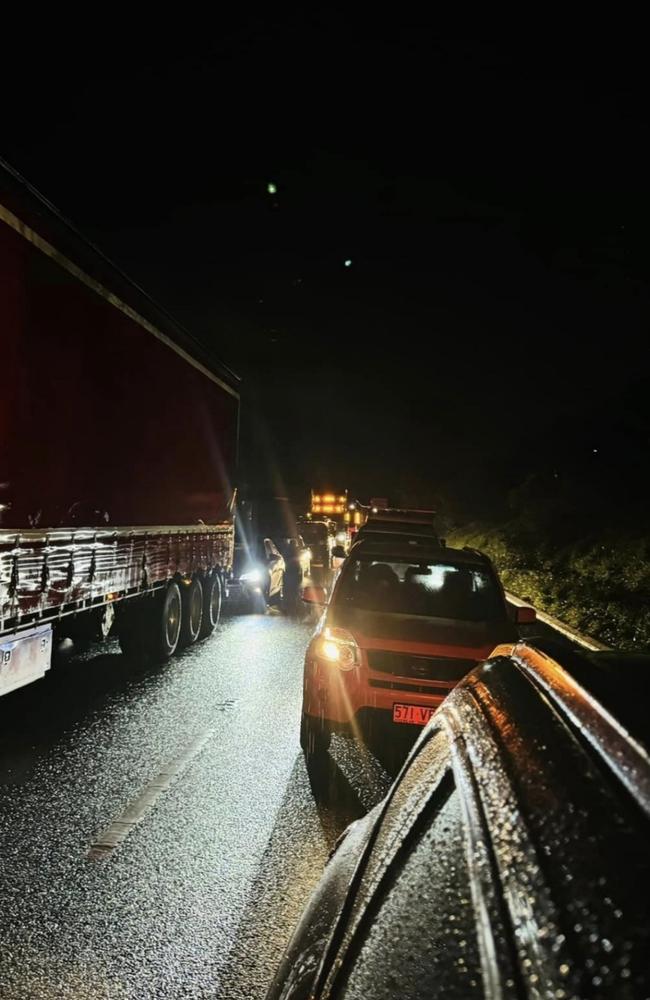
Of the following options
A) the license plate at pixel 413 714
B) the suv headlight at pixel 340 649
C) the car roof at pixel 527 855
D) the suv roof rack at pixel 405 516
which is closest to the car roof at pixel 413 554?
the suv headlight at pixel 340 649

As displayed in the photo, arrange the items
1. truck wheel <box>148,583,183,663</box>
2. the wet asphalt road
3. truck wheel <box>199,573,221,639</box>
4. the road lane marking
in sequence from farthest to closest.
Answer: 1. truck wheel <box>199,573,221,639</box>
2. truck wheel <box>148,583,183,663</box>
3. the road lane marking
4. the wet asphalt road

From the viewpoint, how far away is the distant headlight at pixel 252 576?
17.9m

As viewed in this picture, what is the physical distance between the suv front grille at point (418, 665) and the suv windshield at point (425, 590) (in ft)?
2.92

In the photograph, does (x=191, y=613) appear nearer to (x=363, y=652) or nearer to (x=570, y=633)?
(x=570, y=633)

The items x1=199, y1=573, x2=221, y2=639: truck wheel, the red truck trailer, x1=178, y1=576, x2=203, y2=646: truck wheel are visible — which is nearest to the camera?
the red truck trailer

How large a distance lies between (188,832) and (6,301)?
4.03 meters

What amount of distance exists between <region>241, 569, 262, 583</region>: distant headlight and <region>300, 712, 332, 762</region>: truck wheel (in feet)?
37.5

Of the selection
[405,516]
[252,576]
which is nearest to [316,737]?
[405,516]

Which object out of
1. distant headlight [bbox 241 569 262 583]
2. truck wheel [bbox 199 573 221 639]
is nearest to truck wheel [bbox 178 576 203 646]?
truck wheel [bbox 199 573 221 639]

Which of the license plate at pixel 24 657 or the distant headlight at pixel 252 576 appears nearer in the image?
the license plate at pixel 24 657

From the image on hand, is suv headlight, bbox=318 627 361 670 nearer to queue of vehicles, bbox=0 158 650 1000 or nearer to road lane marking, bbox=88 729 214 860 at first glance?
queue of vehicles, bbox=0 158 650 1000

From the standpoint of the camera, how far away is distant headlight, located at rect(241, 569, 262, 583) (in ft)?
58.6

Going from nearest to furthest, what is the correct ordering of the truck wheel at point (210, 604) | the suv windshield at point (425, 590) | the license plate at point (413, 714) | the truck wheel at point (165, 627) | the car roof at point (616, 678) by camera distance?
1. the car roof at point (616, 678)
2. the license plate at point (413, 714)
3. the suv windshield at point (425, 590)
4. the truck wheel at point (165, 627)
5. the truck wheel at point (210, 604)

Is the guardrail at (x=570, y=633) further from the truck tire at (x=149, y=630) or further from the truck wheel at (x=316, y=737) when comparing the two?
the truck wheel at (x=316, y=737)
